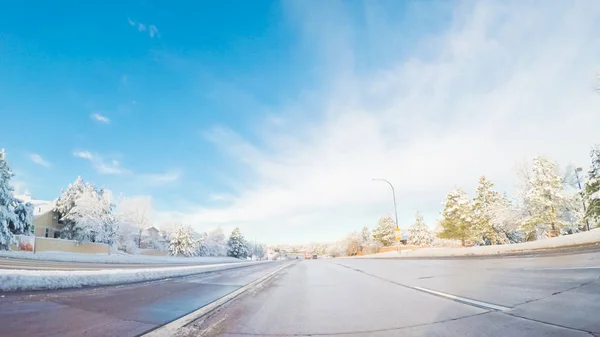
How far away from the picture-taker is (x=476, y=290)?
578cm

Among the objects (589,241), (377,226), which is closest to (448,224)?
(589,241)

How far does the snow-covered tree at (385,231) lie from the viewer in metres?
87.5

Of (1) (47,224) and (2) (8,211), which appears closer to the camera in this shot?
(2) (8,211)

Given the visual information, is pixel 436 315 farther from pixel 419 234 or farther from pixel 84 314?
pixel 419 234

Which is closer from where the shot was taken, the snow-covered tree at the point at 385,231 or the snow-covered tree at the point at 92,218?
the snow-covered tree at the point at 92,218

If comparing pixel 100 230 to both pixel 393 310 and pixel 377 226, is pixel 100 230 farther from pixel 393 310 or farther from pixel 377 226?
pixel 377 226

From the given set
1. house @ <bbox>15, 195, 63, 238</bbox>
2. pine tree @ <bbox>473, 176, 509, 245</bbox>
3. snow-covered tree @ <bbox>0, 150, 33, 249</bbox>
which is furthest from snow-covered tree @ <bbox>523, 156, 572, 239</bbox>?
house @ <bbox>15, 195, 63, 238</bbox>

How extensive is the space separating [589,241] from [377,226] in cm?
7831

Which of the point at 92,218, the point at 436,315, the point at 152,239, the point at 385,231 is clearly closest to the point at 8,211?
the point at 92,218

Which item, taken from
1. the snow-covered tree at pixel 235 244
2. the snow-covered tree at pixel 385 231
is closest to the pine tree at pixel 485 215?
the snow-covered tree at pixel 385 231

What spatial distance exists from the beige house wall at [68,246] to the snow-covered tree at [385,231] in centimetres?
6707

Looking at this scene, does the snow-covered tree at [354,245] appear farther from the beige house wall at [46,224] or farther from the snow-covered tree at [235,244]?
the beige house wall at [46,224]

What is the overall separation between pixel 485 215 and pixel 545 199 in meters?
11.4

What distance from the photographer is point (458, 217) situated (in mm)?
51469
